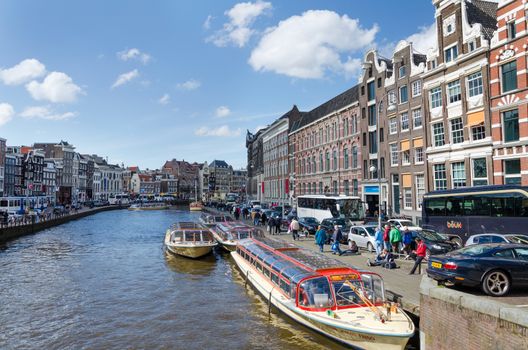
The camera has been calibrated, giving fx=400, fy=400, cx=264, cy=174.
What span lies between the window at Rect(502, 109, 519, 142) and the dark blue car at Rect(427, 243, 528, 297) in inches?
810

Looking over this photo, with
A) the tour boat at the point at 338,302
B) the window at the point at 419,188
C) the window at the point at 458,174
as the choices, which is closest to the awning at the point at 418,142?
the window at the point at 419,188

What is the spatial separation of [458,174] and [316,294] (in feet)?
85.7

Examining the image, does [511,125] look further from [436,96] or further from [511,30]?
[436,96]

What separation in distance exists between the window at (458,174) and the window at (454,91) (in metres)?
5.58

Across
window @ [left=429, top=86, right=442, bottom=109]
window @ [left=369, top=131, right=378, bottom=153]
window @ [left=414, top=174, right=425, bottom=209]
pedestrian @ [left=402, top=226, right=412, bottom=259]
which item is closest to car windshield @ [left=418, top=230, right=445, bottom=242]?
pedestrian @ [left=402, top=226, right=412, bottom=259]

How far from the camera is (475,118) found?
32.2 meters

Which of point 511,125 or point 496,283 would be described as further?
point 511,125

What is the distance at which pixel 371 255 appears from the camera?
23.1 m

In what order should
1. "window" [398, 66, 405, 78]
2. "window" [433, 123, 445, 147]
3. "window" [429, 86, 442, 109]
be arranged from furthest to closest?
"window" [398, 66, 405, 78] < "window" [429, 86, 442, 109] < "window" [433, 123, 445, 147]

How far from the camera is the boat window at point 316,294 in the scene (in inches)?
512

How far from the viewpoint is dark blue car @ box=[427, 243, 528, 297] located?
37.1 ft

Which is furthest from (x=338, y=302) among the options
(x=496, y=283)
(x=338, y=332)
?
(x=496, y=283)

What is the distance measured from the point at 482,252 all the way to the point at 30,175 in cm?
11161

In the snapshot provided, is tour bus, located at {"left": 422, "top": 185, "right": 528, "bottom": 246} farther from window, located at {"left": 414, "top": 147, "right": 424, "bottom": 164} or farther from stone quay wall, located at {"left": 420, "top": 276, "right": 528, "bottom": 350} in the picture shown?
stone quay wall, located at {"left": 420, "top": 276, "right": 528, "bottom": 350}
